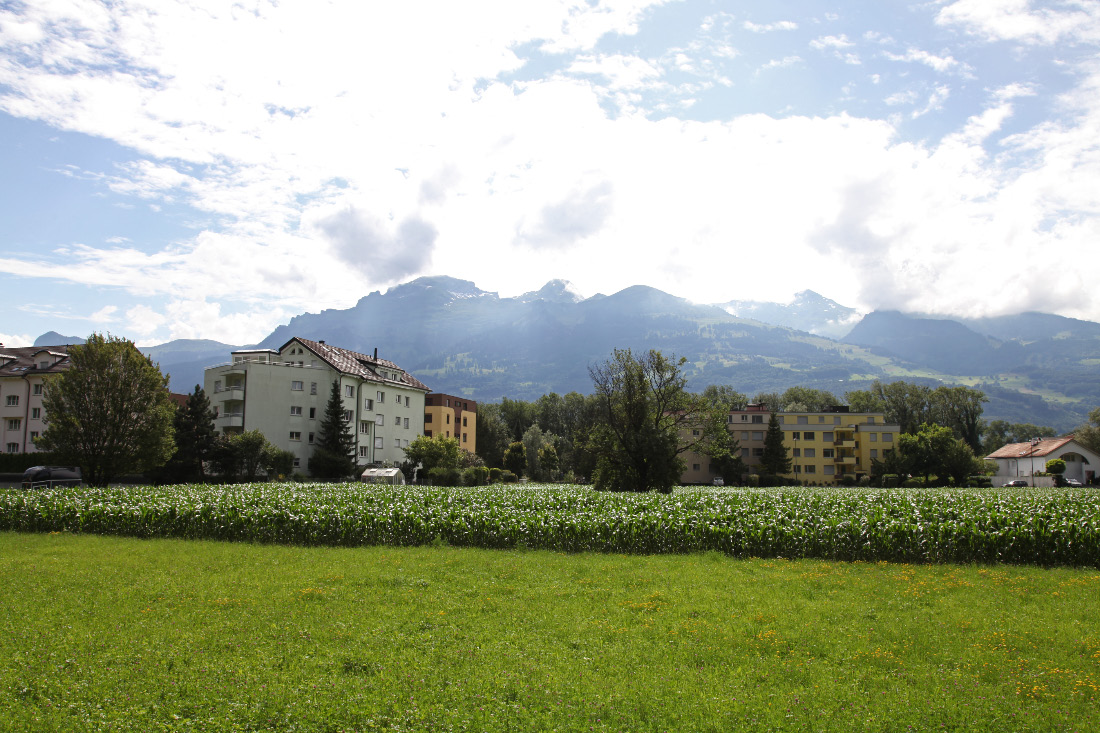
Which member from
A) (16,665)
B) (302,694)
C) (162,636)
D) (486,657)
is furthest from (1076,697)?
(16,665)

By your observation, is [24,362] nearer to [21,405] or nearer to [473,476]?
[21,405]

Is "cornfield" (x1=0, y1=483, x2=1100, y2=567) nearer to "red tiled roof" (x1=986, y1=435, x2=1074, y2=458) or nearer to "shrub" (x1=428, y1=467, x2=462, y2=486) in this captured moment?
"shrub" (x1=428, y1=467, x2=462, y2=486)

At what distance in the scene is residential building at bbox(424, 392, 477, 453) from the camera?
3324 inches

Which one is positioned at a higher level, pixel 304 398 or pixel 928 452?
pixel 304 398

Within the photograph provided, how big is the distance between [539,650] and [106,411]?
3566cm

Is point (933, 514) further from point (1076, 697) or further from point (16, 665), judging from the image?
point (16, 665)

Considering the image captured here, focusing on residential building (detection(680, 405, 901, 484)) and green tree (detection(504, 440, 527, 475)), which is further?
residential building (detection(680, 405, 901, 484))

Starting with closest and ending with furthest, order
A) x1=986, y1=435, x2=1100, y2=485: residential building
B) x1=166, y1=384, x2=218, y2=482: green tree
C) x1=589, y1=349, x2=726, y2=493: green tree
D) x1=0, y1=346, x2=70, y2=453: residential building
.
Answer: x1=589, y1=349, x2=726, y2=493: green tree < x1=166, y1=384, x2=218, y2=482: green tree < x1=0, y1=346, x2=70, y2=453: residential building < x1=986, y1=435, x2=1100, y2=485: residential building

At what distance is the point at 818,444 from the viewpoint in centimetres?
9419

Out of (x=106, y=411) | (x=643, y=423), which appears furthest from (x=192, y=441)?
(x=643, y=423)

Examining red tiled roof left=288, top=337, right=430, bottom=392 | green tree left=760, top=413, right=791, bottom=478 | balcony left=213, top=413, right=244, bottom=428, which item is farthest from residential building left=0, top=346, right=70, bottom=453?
green tree left=760, top=413, right=791, bottom=478

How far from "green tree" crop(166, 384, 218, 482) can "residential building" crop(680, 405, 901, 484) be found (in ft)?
205

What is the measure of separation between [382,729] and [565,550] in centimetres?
1257

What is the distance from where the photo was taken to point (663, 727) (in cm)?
648
